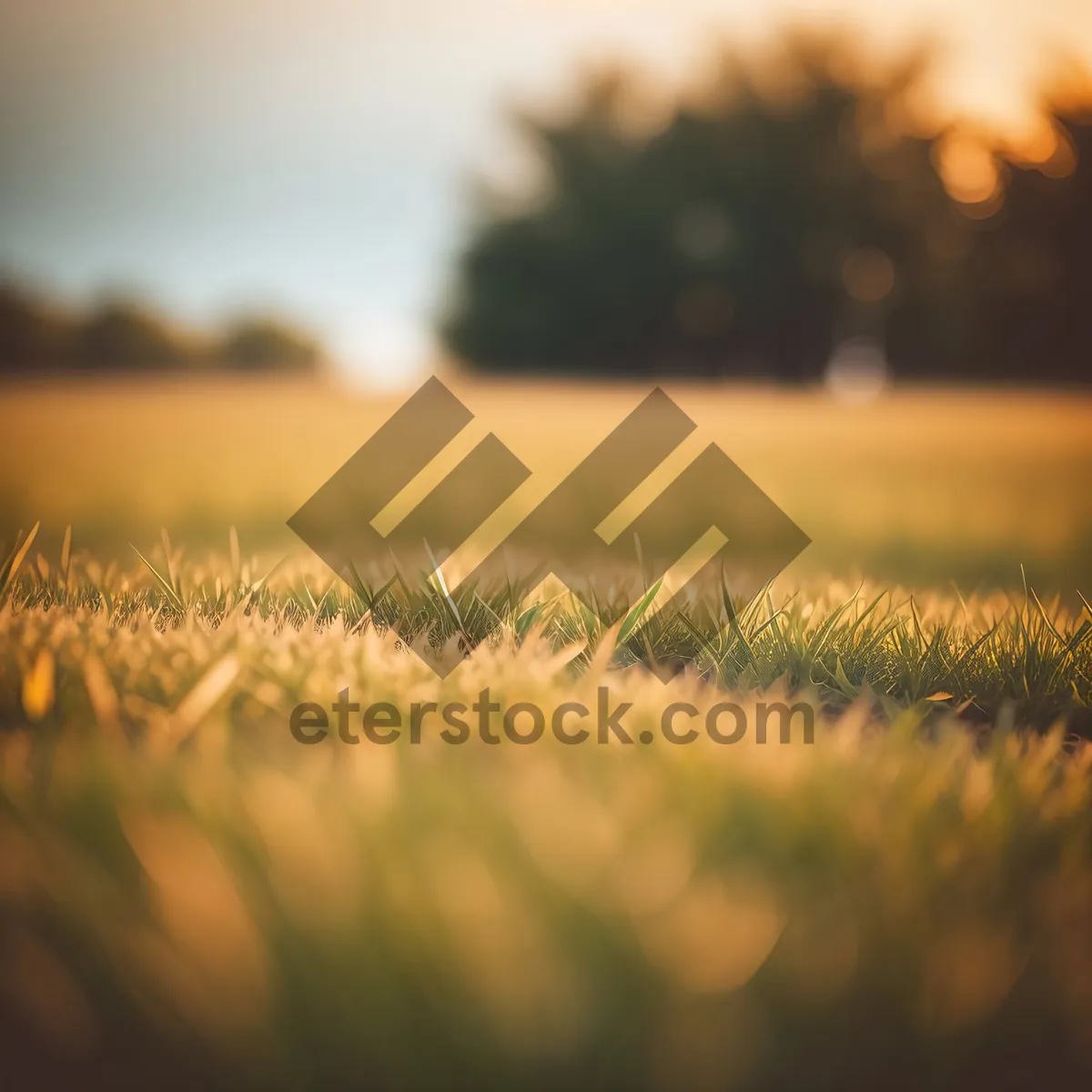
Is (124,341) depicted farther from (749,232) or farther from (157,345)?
(749,232)

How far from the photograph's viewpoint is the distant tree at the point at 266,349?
15039mm

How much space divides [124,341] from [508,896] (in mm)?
15707

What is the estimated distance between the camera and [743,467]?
15.7 feet

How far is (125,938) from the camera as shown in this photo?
30.7 inches

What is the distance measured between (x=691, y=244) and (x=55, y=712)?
61.3 ft

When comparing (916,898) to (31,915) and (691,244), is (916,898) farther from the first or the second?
(691,244)

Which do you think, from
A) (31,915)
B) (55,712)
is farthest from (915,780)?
(55,712)

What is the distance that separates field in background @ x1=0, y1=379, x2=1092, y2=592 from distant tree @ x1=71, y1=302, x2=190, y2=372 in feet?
15.5

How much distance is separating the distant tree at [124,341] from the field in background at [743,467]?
4.74m

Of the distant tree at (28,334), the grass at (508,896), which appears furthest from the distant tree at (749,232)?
the grass at (508,896)

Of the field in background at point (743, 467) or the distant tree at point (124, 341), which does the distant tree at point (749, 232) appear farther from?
the field in background at point (743, 467)

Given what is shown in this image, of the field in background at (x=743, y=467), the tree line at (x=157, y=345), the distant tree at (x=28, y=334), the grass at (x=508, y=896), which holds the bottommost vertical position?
the grass at (x=508, y=896)

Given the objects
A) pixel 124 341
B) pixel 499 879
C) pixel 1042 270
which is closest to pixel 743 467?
pixel 499 879

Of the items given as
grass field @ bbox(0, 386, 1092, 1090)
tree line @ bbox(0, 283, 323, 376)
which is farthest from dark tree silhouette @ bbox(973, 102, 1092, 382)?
tree line @ bbox(0, 283, 323, 376)
